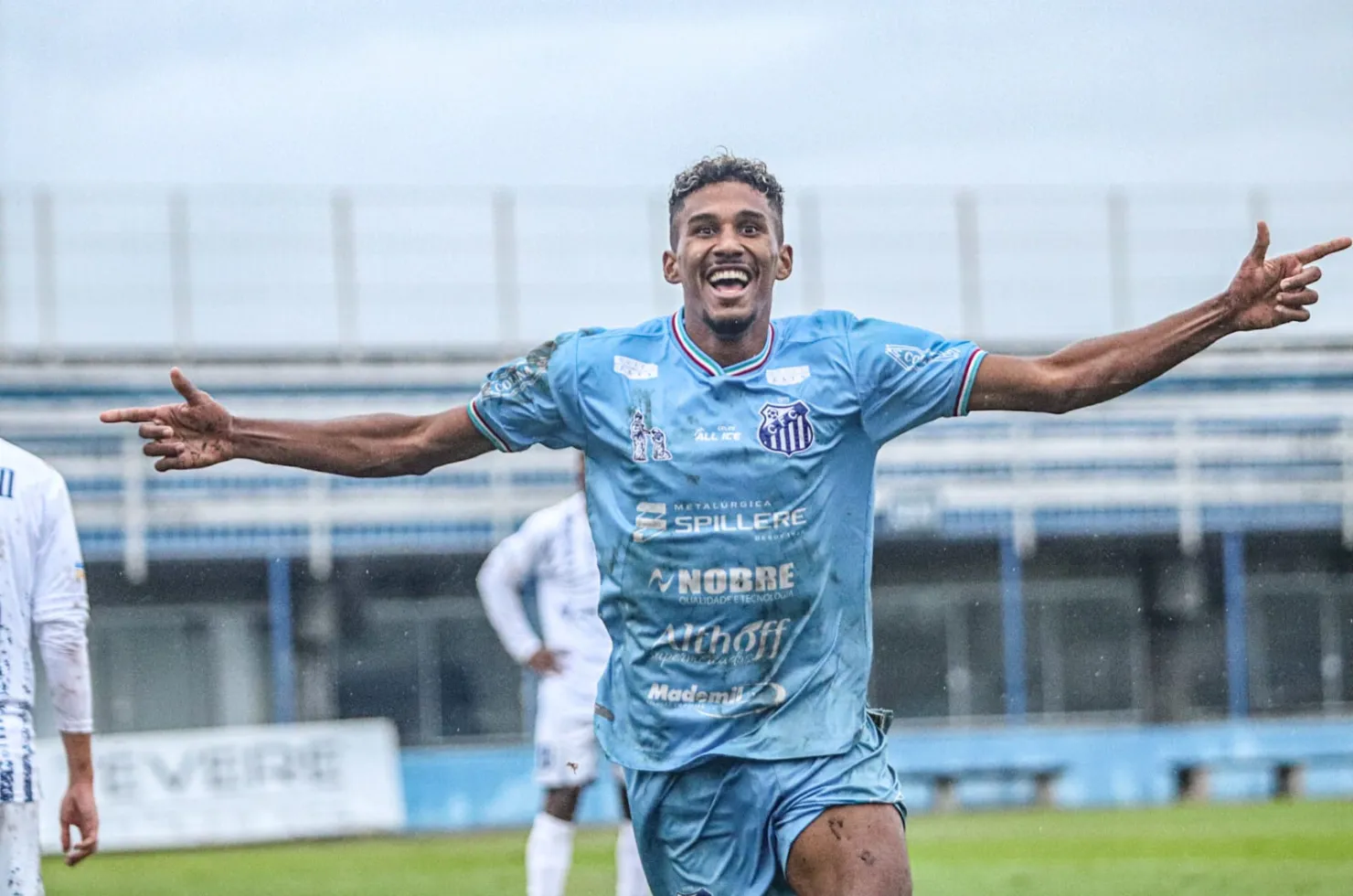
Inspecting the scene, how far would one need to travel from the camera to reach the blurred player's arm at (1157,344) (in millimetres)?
5559

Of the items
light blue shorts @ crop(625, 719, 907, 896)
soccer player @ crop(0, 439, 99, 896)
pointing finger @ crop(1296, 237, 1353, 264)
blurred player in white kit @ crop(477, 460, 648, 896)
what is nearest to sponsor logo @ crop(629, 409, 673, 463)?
light blue shorts @ crop(625, 719, 907, 896)

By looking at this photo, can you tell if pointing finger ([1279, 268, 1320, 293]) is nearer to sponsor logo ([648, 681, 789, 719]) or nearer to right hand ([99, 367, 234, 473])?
sponsor logo ([648, 681, 789, 719])

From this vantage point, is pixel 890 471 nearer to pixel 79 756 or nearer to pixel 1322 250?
pixel 79 756

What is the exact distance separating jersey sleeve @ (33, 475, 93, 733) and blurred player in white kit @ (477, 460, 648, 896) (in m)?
4.93

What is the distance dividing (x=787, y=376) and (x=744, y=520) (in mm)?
420

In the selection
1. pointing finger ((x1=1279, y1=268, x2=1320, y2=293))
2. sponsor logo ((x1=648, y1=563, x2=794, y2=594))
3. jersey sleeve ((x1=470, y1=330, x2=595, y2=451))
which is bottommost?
sponsor logo ((x1=648, y1=563, x2=794, y2=594))

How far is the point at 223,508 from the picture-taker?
2939cm

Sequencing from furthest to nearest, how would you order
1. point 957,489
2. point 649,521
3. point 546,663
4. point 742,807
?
1. point 957,489
2. point 546,663
3. point 649,521
4. point 742,807

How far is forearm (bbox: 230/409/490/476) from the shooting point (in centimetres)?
595

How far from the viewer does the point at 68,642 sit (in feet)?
19.7

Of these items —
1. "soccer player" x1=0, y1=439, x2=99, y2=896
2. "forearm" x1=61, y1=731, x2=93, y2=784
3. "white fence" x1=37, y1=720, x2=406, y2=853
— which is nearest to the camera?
"soccer player" x1=0, y1=439, x2=99, y2=896

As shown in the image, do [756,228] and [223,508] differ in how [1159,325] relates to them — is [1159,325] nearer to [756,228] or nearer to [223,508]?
[756,228]

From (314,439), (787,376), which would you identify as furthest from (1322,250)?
(314,439)

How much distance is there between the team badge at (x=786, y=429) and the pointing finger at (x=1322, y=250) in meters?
1.34
